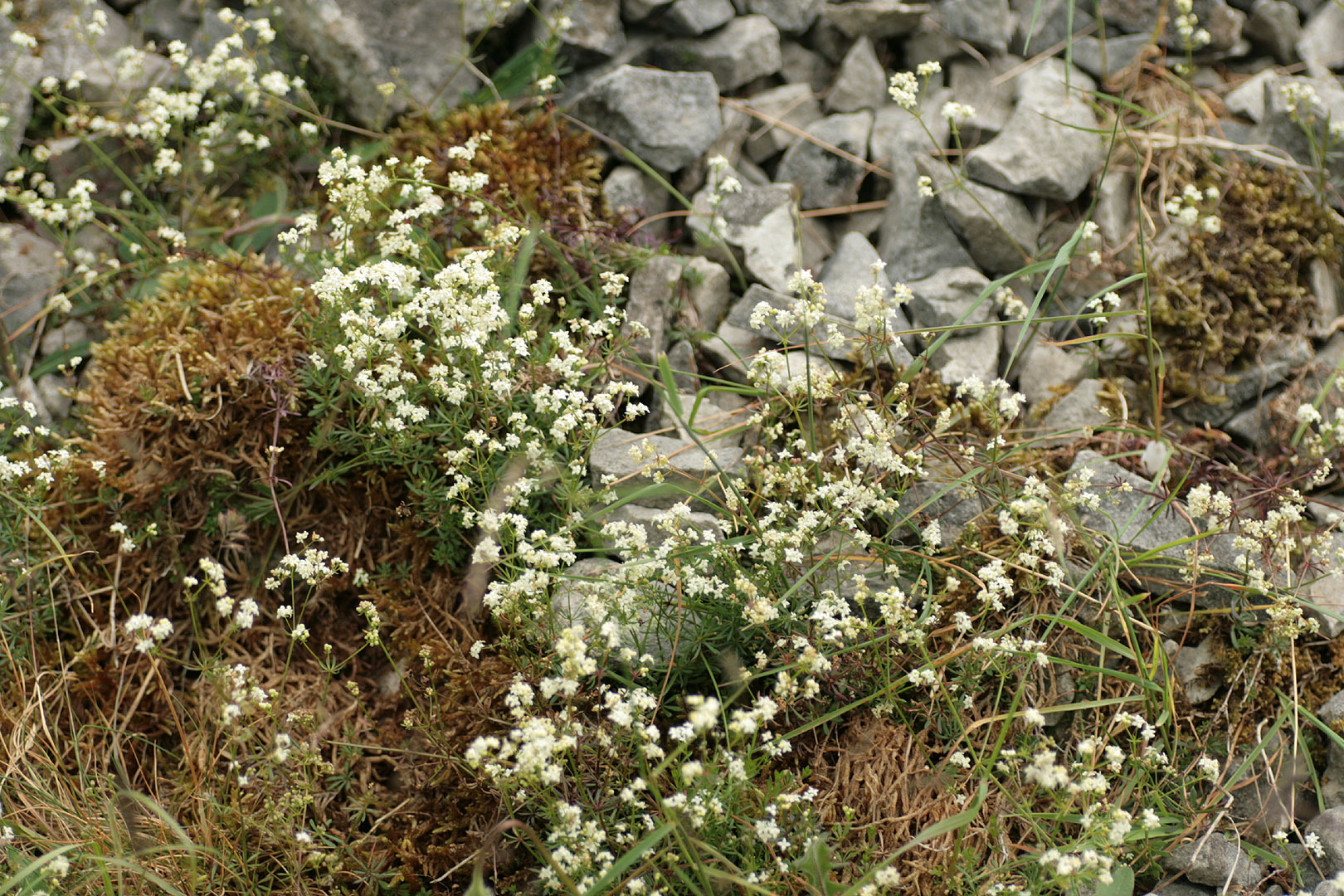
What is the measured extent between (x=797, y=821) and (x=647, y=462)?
46.0 inches

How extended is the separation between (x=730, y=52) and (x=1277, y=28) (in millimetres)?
2854

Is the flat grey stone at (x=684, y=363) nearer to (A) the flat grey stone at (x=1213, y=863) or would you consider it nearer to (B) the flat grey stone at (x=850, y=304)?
(B) the flat grey stone at (x=850, y=304)

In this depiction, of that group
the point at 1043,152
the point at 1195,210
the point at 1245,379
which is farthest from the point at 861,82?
the point at 1245,379

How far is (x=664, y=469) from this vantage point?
312cm

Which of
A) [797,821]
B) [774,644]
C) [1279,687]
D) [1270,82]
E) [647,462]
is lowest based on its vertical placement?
[1279,687]

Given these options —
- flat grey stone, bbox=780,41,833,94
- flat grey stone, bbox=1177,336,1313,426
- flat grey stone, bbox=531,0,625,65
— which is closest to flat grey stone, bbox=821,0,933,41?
flat grey stone, bbox=780,41,833,94

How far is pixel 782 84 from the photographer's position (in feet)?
16.2

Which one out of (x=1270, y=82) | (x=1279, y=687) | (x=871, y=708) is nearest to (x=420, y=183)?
(x=871, y=708)

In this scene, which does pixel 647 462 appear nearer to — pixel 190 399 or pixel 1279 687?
pixel 190 399

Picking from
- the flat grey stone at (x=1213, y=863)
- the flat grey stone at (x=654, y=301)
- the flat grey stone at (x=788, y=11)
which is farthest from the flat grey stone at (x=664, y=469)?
the flat grey stone at (x=788, y=11)

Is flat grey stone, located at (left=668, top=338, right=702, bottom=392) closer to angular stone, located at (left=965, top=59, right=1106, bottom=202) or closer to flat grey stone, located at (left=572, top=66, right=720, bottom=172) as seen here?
flat grey stone, located at (left=572, top=66, right=720, bottom=172)

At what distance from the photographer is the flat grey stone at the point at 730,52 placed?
468 cm

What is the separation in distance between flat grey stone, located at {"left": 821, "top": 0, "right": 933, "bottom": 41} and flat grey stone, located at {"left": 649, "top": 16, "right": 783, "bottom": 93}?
1.16 feet

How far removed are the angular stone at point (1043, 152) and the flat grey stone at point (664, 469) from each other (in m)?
1.84
